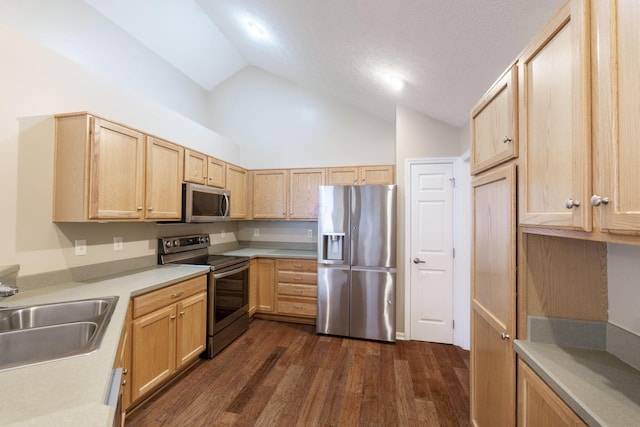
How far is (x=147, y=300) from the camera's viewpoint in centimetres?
193

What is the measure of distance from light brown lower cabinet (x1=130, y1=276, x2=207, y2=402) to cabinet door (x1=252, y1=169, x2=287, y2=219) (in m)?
1.57

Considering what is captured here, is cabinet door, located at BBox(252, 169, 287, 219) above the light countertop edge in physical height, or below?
above

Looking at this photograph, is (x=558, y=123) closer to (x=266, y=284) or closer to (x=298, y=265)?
(x=298, y=265)

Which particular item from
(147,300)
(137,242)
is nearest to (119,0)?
(137,242)

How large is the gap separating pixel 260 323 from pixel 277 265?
79 cm

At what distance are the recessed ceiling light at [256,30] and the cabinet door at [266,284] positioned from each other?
263cm

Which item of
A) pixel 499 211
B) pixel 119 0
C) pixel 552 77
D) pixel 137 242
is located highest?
pixel 119 0

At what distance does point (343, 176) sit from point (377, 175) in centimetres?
45

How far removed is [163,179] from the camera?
2439 millimetres

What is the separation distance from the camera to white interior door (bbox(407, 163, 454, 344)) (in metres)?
3.01

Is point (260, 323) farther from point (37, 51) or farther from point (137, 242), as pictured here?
point (37, 51)

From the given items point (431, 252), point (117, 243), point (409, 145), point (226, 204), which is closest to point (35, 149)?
point (117, 243)

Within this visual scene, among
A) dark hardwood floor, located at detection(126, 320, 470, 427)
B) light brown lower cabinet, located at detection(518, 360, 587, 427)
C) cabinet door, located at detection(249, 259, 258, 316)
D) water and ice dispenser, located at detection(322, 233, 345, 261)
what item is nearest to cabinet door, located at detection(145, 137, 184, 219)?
cabinet door, located at detection(249, 259, 258, 316)

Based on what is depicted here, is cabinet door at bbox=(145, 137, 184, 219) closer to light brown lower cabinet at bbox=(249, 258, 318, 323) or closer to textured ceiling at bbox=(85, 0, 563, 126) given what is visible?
light brown lower cabinet at bbox=(249, 258, 318, 323)
